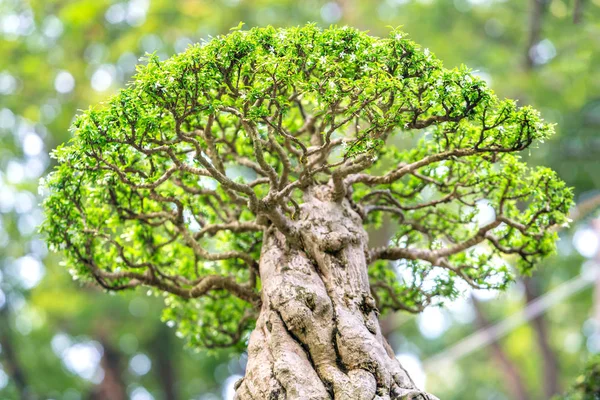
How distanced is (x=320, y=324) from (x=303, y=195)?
1710 mm

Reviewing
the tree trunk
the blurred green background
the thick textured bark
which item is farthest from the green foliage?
the thick textured bark

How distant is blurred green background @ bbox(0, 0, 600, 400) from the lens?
56.2 feet

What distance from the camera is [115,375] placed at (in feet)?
65.1

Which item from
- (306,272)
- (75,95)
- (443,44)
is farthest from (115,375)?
(306,272)

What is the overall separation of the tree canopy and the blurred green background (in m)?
9.59

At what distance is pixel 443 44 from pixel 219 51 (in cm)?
1363

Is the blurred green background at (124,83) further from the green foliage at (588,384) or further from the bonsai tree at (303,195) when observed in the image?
the bonsai tree at (303,195)

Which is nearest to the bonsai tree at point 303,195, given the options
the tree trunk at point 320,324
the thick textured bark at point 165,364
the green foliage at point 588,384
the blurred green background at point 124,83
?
the tree trunk at point 320,324

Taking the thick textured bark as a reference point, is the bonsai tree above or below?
below

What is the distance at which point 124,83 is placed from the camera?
17.2 metres

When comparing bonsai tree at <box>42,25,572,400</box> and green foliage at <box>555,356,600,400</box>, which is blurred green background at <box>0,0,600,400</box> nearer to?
green foliage at <box>555,356,600,400</box>

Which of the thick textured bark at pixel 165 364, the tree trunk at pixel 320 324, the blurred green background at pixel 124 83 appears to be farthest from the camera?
the thick textured bark at pixel 165 364

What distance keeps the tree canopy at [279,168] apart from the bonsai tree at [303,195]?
21mm

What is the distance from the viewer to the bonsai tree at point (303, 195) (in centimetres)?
594
